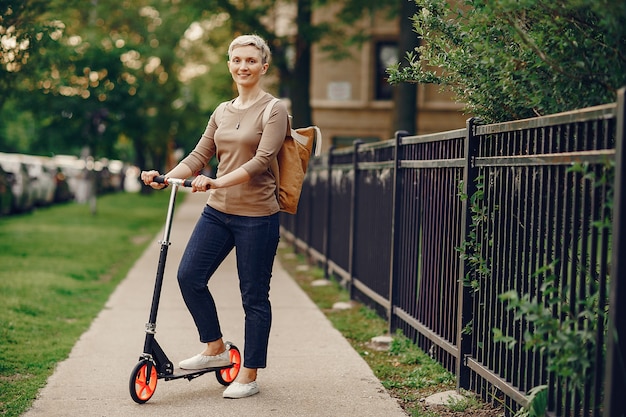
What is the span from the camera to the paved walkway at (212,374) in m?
4.76

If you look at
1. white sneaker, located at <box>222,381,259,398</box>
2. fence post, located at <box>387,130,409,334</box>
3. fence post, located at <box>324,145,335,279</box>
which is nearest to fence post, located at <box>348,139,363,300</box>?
fence post, located at <box>324,145,335,279</box>

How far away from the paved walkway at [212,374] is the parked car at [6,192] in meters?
12.9

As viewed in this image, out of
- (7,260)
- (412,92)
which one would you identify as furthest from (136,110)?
(7,260)

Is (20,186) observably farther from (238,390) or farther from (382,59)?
(238,390)

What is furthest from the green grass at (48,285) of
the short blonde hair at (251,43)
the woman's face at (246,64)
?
the short blonde hair at (251,43)

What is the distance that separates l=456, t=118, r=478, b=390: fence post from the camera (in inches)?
196

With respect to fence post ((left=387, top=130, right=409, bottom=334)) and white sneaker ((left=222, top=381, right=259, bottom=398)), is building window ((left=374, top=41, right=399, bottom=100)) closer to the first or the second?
fence post ((left=387, top=130, right=409, bottom=334))

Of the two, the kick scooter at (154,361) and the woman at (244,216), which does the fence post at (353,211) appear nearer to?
the woman at (244,216)

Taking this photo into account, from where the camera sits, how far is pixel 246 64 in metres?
4.77

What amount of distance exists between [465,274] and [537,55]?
1530 millimetres

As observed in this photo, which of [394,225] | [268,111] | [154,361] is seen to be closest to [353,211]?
[394,225]

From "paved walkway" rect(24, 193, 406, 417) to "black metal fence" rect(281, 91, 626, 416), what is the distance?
2.01ft

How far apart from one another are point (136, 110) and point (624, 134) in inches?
825

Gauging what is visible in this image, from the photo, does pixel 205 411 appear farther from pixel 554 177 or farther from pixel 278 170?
pixel 554 177
